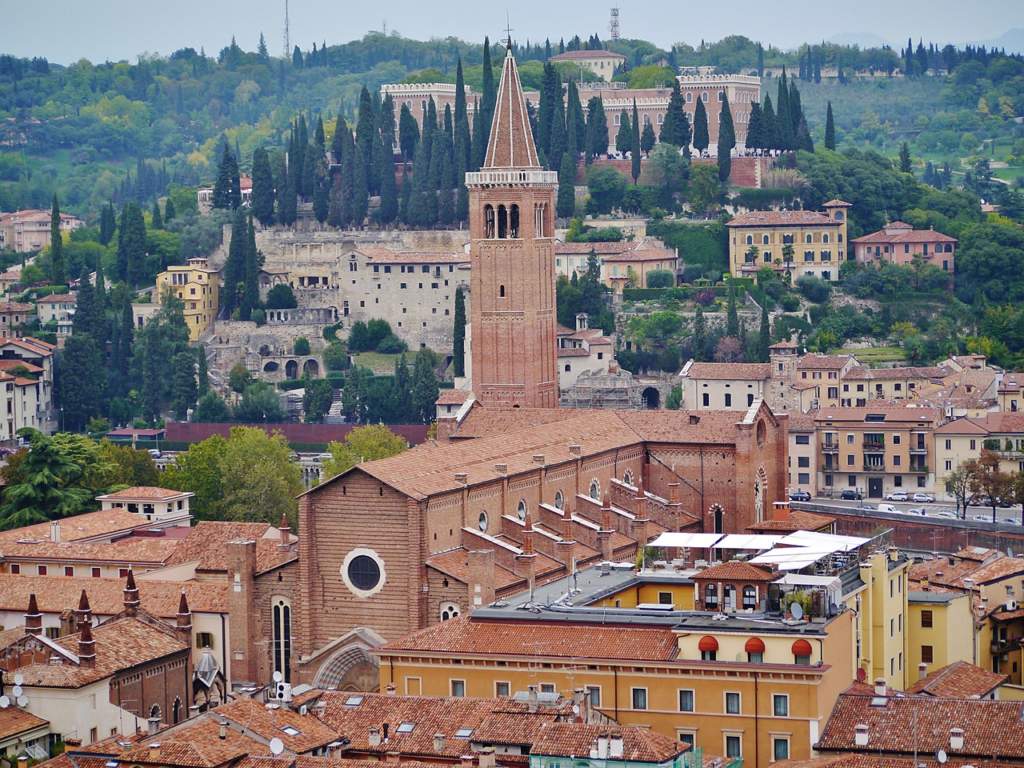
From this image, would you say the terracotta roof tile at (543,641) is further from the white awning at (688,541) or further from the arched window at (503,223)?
the arched window at (503,223)

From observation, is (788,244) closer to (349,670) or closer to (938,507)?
(938,507)

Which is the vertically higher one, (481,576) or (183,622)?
(481,576)

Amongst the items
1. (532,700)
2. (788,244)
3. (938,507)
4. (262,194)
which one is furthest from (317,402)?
(532,700)

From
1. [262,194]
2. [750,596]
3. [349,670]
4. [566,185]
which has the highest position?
[566,185]

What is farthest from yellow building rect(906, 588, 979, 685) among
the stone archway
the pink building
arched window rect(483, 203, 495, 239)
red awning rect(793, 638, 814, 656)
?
the pink building

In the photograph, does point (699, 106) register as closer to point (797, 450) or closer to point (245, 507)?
point (797, 450)

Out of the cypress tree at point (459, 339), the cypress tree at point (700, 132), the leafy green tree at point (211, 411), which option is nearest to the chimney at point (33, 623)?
the cypress tree at point (459, 339)

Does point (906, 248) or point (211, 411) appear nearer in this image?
point (211, 411)

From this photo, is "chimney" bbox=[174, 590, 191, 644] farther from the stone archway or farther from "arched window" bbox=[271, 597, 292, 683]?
the stone archway
